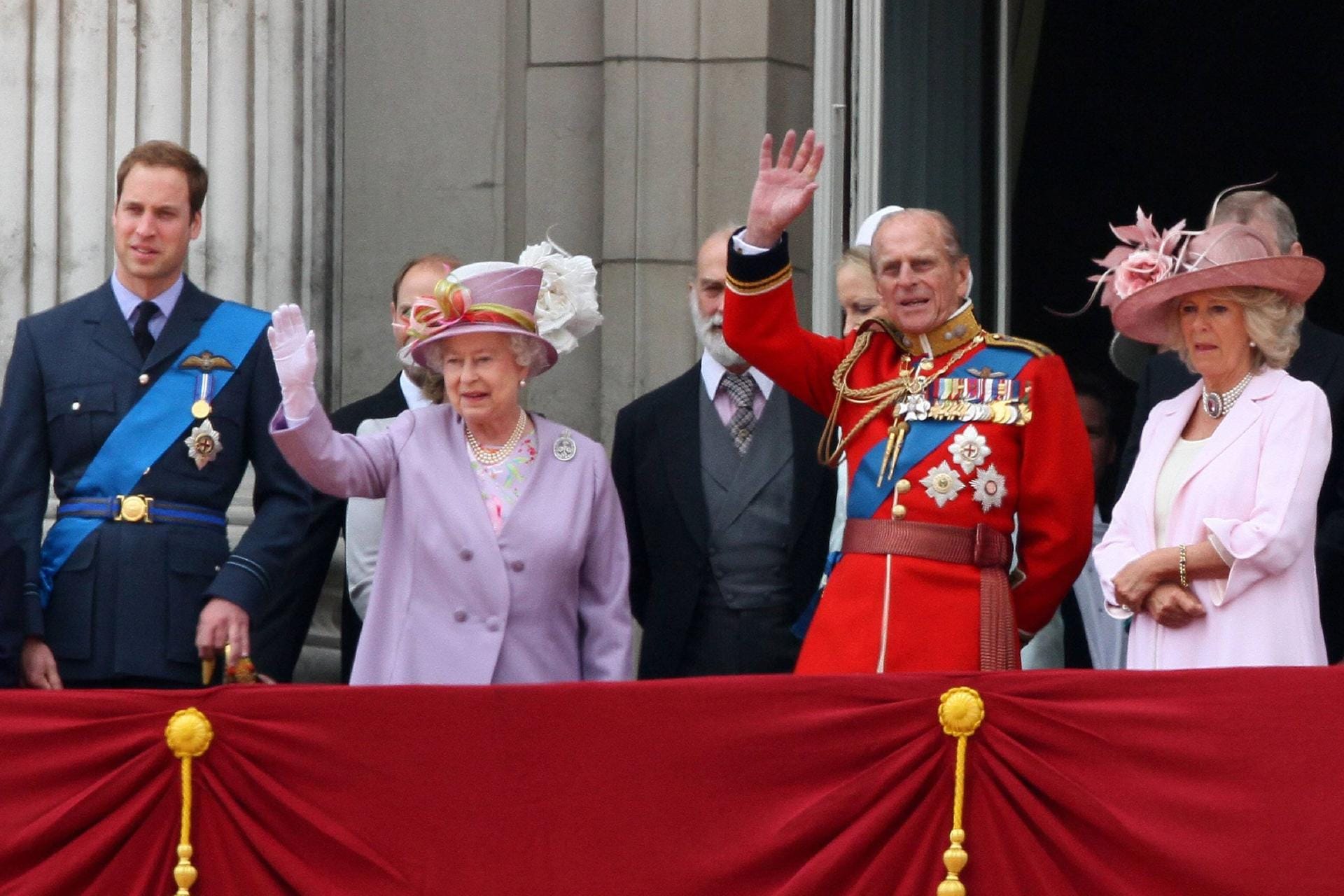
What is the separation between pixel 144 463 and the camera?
528cm

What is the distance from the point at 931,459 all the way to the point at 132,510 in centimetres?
152

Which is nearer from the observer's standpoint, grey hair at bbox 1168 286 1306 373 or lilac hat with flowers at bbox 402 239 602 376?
grey hair at bbox 1168 286 1306 373

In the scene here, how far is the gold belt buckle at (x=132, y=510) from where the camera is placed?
207 inches

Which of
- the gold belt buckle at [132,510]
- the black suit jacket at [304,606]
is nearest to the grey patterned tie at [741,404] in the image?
the black suit jacket at [304,606]

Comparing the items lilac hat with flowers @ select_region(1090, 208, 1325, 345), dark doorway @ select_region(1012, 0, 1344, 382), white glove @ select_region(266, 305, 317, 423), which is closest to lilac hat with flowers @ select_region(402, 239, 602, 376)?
white glove @ select_region(266, 305, 317, 423)

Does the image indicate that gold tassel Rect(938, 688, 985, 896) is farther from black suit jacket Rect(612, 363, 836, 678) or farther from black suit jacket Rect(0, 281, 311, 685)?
black suit jacket Rect(0, 281, 311, 685)

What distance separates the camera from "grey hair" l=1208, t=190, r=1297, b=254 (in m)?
5.39

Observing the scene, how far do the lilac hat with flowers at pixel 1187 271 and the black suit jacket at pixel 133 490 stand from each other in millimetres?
1628

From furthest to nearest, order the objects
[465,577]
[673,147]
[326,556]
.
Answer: [673,147]
[326,556]
[465,577]

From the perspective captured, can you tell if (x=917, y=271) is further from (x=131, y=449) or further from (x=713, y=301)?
(x=131, y=449)

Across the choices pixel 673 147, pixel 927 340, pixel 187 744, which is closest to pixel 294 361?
pixel 187 744

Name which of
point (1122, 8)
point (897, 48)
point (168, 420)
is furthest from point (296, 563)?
point (1122, 8)

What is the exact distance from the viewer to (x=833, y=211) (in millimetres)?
7465

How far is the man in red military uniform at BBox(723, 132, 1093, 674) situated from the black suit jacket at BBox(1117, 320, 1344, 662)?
16.5 inches
